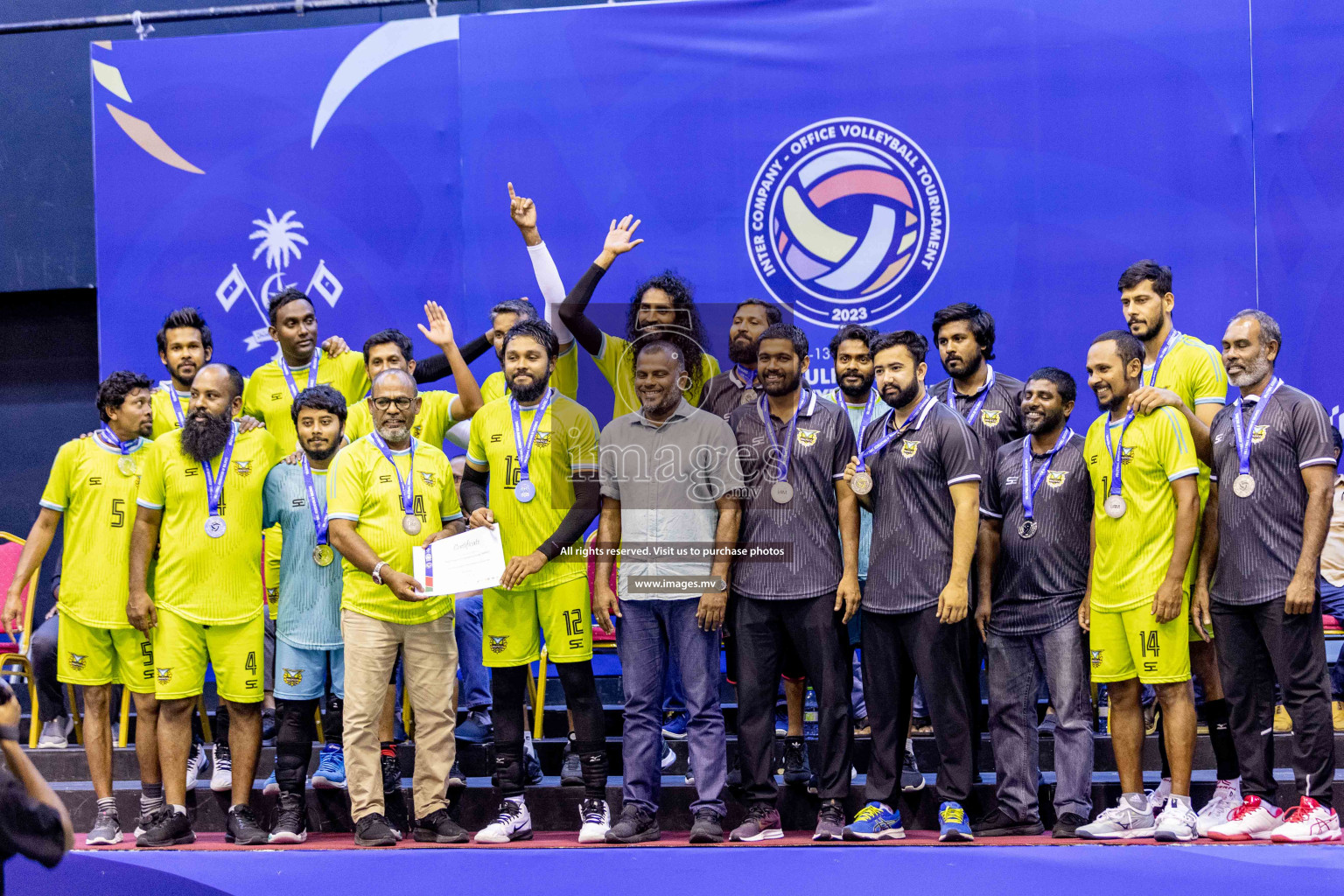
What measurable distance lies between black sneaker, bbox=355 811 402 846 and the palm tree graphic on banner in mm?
2840

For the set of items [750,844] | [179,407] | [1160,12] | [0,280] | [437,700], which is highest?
[1160,12]

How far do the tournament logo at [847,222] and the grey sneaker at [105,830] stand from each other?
363 cm

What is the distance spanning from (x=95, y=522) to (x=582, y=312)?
2.05 m

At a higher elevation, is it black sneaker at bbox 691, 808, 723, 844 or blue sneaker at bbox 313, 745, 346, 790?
blue sneaker at bbox 313, 745, 346, 790

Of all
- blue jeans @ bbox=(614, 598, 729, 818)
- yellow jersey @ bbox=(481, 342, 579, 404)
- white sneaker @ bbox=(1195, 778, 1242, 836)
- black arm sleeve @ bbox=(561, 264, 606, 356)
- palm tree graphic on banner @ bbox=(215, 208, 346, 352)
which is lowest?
white sneaker @ bbox=(1195, 778, 1242, 836)

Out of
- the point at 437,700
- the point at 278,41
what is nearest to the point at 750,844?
the point at 437,700

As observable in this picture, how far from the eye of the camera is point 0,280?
277 inches

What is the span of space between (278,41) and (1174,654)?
5.10 metres

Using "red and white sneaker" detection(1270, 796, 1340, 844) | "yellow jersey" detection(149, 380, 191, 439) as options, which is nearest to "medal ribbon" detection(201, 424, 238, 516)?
"yellow jersey" detection(149, 380, 191, 439)

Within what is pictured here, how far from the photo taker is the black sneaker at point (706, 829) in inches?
163

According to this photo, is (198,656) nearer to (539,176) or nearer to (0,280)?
(539,176)

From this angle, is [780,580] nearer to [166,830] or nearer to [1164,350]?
[1164,350]

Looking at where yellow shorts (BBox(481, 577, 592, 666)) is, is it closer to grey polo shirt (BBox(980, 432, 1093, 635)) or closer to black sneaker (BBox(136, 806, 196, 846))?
black sneaker (BBox(136, 806, 196, 846))

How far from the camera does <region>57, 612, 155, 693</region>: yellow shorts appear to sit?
181 inches
